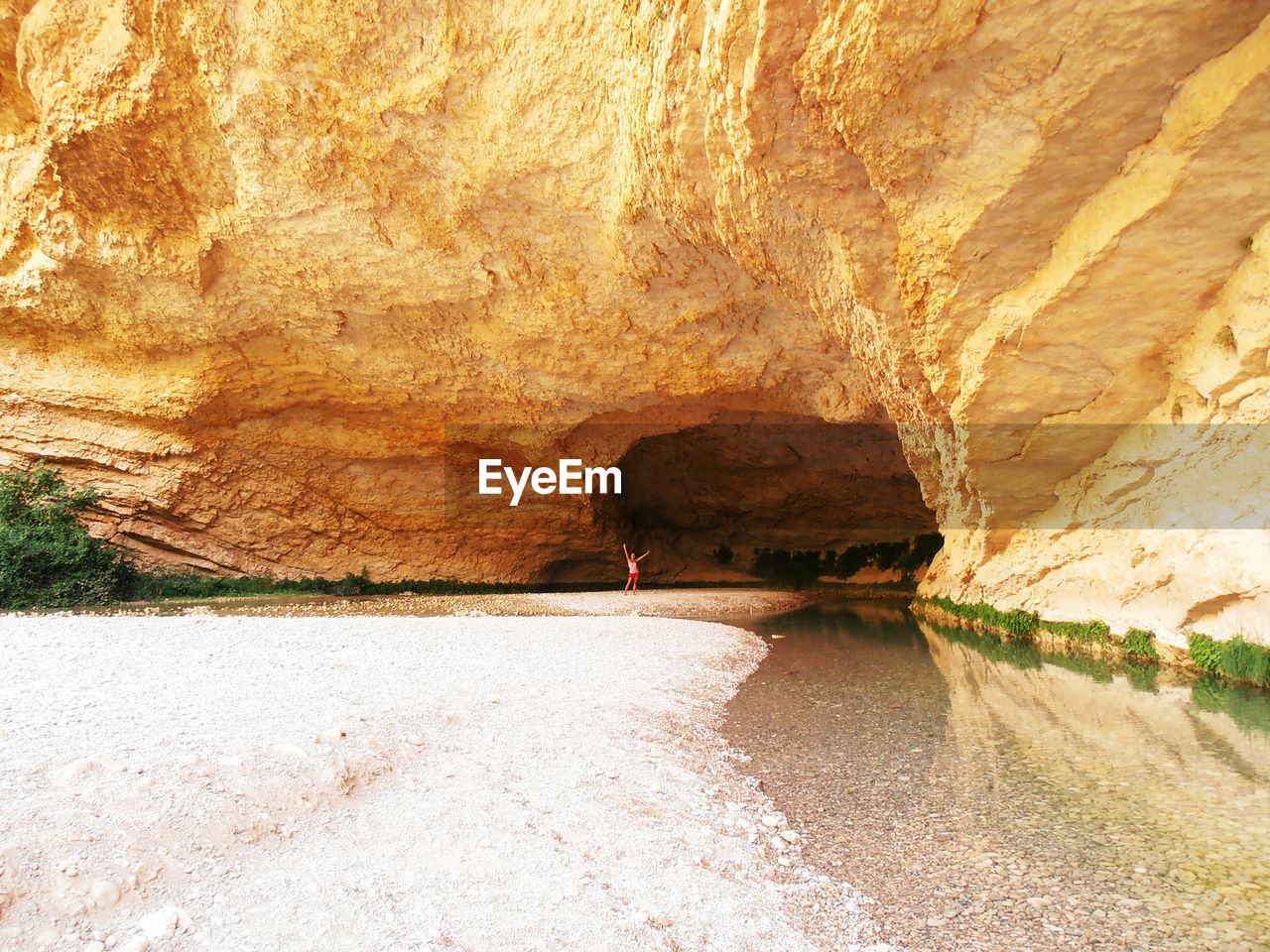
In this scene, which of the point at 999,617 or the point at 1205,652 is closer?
the point at 1205,652

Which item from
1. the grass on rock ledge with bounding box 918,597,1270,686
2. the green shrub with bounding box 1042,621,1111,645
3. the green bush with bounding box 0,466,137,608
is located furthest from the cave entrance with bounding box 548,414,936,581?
the green bush with bounding box 0,466,137,608

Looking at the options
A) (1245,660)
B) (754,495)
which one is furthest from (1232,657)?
(754,495)

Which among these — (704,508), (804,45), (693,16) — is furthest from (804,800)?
(704,508)

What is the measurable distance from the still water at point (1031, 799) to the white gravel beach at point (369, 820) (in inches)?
14.3

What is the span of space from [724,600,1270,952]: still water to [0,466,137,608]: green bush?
39.8ft

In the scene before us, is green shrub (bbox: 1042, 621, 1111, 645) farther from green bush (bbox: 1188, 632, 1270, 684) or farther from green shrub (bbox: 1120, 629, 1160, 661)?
green bush (bbox: 1188, 632, 1270, 684)

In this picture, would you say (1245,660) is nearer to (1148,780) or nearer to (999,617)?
(1148,780)

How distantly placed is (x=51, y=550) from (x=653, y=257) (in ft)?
37.0

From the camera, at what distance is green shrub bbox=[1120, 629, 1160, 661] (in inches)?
256

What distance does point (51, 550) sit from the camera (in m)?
11.6

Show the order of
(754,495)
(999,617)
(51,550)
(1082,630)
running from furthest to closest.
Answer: (754,495), (51,550), (999,617), (1082,630)

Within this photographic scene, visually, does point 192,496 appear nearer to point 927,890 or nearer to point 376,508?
point 376,508

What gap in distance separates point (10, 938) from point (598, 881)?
5.30 feet

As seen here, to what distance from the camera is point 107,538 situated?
1352 centimetres
